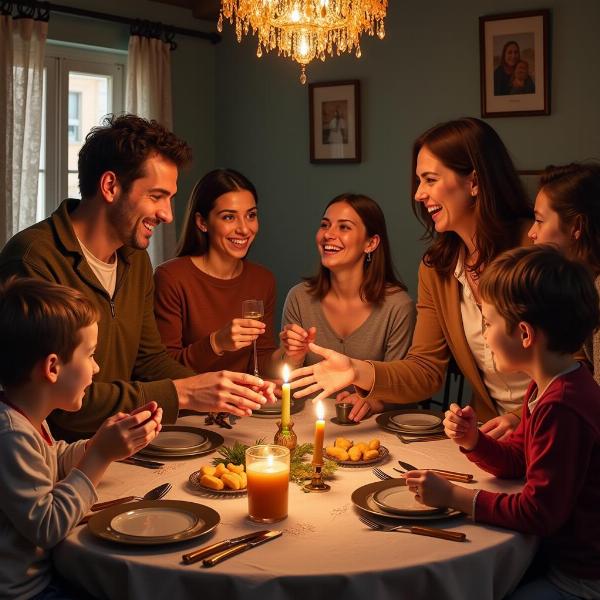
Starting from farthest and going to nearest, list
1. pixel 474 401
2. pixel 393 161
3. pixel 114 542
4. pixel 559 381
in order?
pixel 393 161
pixel 474 401
pixel 559 381
pixel 114 542

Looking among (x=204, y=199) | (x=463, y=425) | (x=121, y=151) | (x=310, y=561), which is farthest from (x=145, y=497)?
(x=204, y=199)

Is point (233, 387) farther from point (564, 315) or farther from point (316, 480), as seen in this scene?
point (564, 315)

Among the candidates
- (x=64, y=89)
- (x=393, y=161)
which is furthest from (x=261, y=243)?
(x=64, y=89)

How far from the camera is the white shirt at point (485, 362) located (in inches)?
106

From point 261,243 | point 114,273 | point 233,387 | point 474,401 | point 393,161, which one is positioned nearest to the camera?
point 233,387

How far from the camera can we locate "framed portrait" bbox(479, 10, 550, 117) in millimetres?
4281

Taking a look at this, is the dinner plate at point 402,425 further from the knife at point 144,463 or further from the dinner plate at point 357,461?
the knife at point 144,463

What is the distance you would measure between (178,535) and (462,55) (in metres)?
3.65

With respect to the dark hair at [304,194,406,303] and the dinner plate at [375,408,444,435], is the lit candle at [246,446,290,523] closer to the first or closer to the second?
the dinner plate at [375,408,444,435]

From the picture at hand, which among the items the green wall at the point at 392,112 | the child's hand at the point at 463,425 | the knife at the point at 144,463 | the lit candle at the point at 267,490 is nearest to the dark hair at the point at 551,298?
the child's hand at the point at 463,425

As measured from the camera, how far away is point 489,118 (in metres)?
4.50

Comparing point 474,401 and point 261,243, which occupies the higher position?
point 261,243

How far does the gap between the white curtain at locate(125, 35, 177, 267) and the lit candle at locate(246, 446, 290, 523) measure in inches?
142

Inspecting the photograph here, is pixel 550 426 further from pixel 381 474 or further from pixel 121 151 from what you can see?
pixel 121 151
